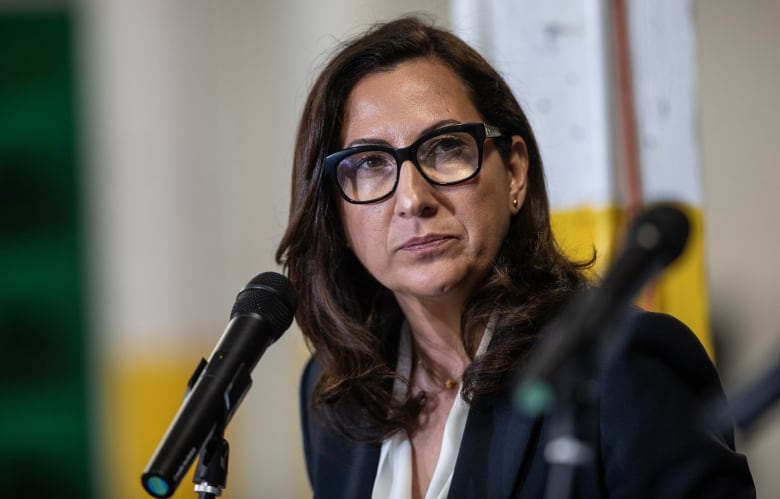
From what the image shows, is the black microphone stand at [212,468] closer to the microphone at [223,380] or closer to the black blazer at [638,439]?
the microphone at [223,380]

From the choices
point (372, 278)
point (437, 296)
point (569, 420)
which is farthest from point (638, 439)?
point (372, 278)

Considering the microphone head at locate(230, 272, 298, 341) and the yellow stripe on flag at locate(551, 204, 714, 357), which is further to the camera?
the yellow stripe on flag at locate(551, 204, 714, 357)

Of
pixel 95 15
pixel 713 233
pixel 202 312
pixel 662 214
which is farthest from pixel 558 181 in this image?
pixel 95 15

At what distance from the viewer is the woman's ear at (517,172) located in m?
1.69

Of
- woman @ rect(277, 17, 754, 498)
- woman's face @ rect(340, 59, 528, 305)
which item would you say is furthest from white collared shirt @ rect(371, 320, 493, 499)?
woman's face @ rect(340, 59, 528, 305)

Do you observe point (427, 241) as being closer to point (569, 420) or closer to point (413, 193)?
point (413, 193)

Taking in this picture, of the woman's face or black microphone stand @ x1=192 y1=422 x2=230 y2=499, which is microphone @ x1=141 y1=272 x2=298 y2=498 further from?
the woman's face

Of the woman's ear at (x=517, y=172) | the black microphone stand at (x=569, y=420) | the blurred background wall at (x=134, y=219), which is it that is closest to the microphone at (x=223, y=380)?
the black microphone stand at (x=569, y=420)

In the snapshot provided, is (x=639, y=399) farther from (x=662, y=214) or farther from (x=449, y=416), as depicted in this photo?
(x=662, y=214)

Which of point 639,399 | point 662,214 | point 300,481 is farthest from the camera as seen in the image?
point 300,481

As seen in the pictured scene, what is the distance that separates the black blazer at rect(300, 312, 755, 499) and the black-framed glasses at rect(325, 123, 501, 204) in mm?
363

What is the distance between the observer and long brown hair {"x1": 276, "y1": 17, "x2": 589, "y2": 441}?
162cm

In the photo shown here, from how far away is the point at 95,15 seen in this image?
474 centimetres

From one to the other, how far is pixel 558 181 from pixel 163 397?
2.85 meters
